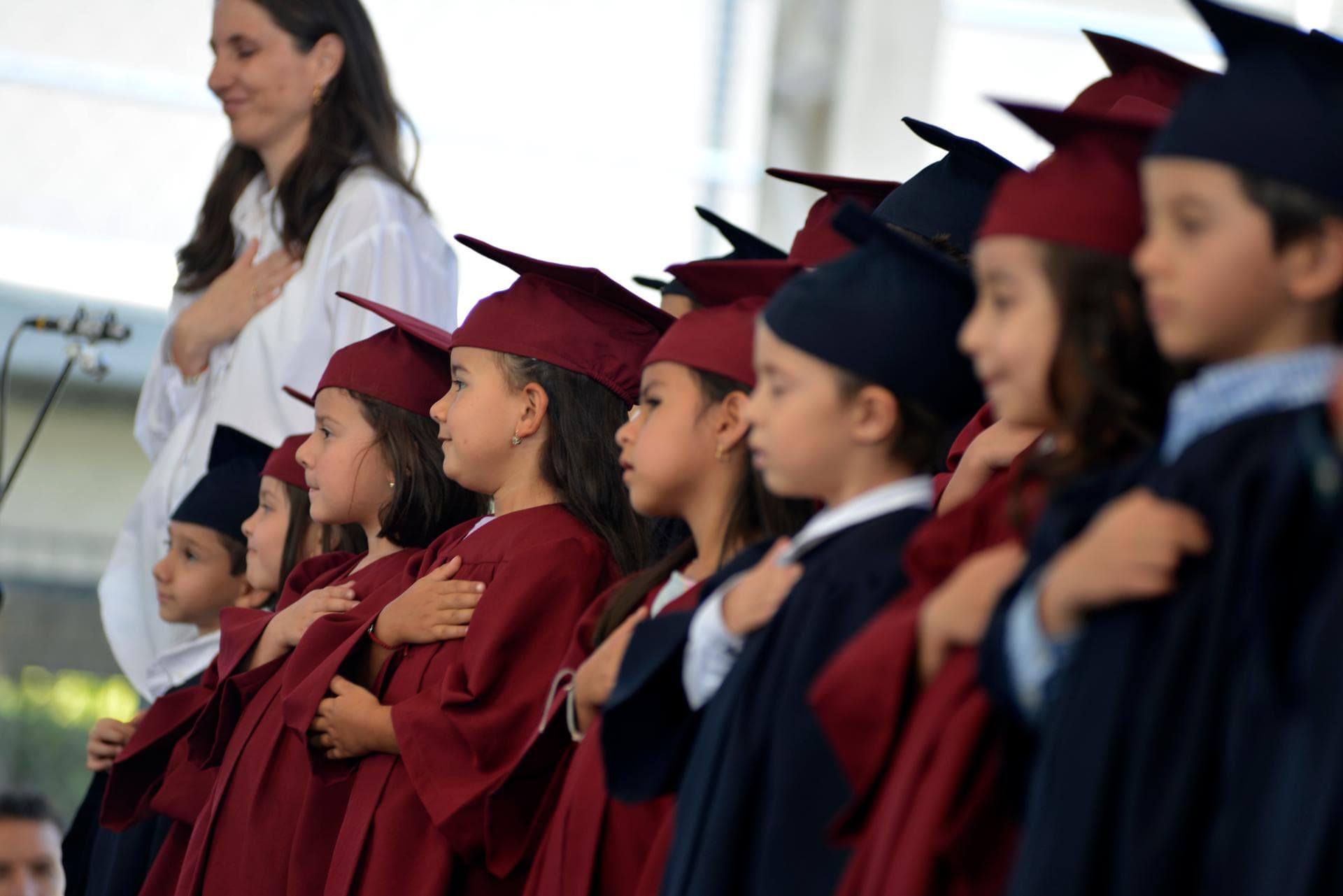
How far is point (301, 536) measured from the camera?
398 cm

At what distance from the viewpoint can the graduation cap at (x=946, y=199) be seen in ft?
9.48

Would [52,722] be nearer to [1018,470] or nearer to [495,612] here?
[495,612]

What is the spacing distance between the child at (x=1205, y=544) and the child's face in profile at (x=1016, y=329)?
5.2 inches

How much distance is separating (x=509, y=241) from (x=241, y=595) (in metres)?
3.89

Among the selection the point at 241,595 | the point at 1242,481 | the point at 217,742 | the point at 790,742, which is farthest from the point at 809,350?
the point at 241,595

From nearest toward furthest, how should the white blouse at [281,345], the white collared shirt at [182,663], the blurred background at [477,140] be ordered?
the white collared shirt at [182,663], the white blouse at [281,345], the blurred background at [477,140]

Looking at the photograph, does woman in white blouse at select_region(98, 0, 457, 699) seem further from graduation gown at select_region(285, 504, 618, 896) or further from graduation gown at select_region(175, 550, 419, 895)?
graduation gown at select_region(285, 504, 618, 896)

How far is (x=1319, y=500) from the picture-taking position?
1.37m

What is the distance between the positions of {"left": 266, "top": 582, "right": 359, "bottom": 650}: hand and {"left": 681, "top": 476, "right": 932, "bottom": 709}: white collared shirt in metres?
1.31

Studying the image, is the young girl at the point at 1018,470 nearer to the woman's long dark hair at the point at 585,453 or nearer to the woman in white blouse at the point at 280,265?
the woman's long dark hair at the point at 585,453

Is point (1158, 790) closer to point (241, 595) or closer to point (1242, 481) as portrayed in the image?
point (1242, 481)

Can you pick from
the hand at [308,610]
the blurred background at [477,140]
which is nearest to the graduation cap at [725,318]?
the hand at [308,610]

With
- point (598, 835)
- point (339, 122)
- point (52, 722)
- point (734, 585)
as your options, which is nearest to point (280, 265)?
point (339, 122)

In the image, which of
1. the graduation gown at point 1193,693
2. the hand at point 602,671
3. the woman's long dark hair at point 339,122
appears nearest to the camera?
the graduation gown at point 1193,693
